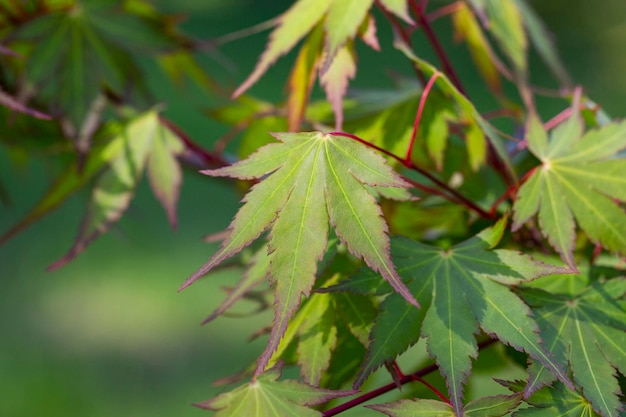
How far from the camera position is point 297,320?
640 mm

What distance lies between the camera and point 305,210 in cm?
54

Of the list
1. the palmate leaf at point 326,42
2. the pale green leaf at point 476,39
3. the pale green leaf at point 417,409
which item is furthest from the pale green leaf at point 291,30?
the pale green leaf at point 417,409

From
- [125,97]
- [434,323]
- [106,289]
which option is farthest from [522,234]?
[106,289]

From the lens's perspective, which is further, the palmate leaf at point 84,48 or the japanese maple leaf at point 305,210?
the palmate leaf at point 84,48

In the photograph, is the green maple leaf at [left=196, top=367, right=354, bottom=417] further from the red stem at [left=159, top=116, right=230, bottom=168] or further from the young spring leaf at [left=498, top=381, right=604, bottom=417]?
the red stem at [left=159, top=116, right=230, bottom=168]

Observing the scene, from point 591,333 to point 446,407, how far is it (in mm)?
137

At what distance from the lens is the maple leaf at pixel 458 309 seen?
0.52 meters

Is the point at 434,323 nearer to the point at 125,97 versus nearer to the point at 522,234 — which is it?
the point at 522,234

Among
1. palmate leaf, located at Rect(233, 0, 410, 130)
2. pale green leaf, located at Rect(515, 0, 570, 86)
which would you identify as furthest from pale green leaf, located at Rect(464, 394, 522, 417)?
pale green leaf, located at Rect(515, 0, 570, 86)

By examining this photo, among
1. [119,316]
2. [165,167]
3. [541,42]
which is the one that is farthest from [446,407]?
[119,316]

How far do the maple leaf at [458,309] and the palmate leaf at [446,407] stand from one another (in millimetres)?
16

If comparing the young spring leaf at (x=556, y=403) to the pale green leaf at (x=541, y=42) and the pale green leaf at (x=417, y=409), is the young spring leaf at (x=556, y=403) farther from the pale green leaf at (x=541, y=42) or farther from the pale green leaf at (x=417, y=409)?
the pale green leaf at (x=541, y=42)

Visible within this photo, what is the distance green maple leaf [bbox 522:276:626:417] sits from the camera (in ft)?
1.69

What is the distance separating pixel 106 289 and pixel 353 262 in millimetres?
2066
